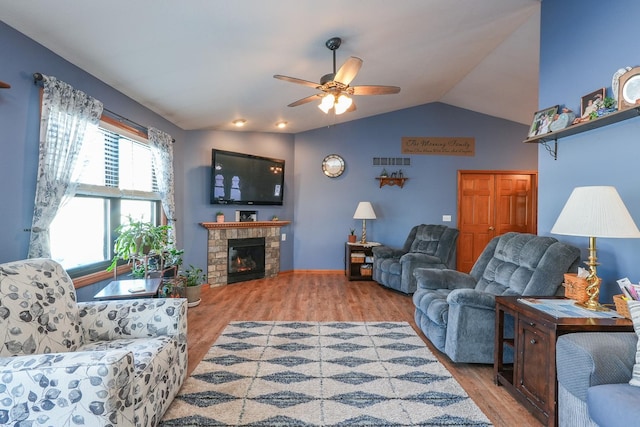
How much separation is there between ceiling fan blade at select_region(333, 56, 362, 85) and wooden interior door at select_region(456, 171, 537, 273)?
13.4 ft

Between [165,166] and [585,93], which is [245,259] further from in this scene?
[585,93]

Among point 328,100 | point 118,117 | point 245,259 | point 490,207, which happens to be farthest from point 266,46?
point 490,207

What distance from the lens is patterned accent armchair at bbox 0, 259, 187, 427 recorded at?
1293mm

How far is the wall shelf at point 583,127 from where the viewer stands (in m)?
2.05

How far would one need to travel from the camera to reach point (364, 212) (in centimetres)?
572

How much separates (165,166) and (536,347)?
430 centimetres

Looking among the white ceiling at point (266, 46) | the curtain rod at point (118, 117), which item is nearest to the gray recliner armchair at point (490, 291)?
the white ceiling at point (266, 46)

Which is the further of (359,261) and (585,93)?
(359,261)

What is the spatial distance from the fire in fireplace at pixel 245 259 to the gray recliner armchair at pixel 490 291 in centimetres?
333

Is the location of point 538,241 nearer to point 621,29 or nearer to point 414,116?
point 621,29

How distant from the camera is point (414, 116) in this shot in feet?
20.4

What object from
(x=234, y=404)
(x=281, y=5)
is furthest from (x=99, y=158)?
(x=234, y=404)

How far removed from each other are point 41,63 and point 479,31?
3955mm

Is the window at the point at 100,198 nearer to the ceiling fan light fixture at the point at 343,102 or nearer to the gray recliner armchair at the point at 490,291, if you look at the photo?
the ceiling fan light fixture at the point at 343,102
